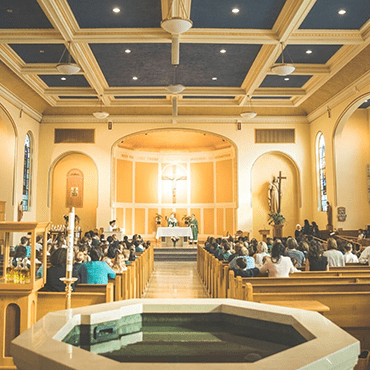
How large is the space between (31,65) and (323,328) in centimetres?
1157

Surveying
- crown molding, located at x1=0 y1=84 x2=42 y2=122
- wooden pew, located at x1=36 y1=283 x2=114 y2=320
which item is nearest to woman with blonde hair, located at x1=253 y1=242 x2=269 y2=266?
wooden pew, located at x1=36 y1=283 x2=114 y2=320

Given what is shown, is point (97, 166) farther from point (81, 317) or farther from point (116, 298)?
point (81, 317)

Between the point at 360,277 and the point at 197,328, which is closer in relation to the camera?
the point at 197,328

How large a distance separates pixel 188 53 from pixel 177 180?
353 inches

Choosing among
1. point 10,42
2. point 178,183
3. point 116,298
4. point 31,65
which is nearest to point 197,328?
point 116,298

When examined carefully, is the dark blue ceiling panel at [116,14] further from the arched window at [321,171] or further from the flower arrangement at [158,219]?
the flower arrangement at [158,219]

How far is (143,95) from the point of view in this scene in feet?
46.6

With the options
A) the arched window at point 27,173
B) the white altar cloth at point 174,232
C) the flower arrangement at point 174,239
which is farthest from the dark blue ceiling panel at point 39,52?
the flower arrangement at point 174,239

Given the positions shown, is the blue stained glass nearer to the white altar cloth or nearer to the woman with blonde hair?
the white altar cloth

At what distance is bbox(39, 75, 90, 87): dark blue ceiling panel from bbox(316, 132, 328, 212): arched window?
8.83 metres

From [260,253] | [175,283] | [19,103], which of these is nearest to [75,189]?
[19,103]

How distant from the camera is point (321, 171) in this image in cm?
1584

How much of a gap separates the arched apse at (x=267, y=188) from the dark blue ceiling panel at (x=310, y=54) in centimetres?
582

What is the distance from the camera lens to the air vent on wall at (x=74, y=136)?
16.5 metres
